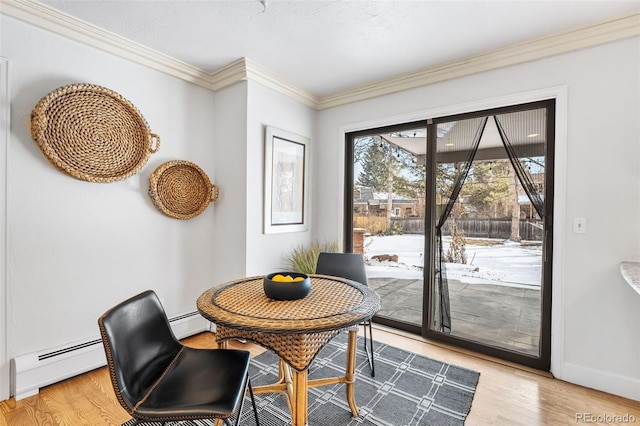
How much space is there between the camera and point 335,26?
6.94ft

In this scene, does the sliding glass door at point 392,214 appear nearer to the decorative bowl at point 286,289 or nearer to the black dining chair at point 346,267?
the black dining chair at point 346,267

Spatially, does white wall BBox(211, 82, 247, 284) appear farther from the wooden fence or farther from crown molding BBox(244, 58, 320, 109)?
the wooden fence

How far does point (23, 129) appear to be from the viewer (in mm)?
1927

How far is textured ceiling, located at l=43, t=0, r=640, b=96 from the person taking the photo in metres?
1.91

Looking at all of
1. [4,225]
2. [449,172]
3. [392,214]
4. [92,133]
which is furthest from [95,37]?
[449,172]

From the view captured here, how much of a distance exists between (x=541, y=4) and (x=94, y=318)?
3757mm

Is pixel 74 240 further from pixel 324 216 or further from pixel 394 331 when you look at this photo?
pixel 394 331

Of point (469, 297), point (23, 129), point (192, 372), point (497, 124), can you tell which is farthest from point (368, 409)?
point (23, 129)

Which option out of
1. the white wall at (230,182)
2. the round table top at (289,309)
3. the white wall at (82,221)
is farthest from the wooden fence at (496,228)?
the white wall at (82,221)

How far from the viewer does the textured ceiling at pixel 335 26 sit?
1906 mm

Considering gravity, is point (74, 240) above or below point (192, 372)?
above

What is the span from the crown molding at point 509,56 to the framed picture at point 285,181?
2.66 feet

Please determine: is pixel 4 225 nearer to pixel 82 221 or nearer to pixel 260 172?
pixel 82 221

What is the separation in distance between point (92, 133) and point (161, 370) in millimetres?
1752
